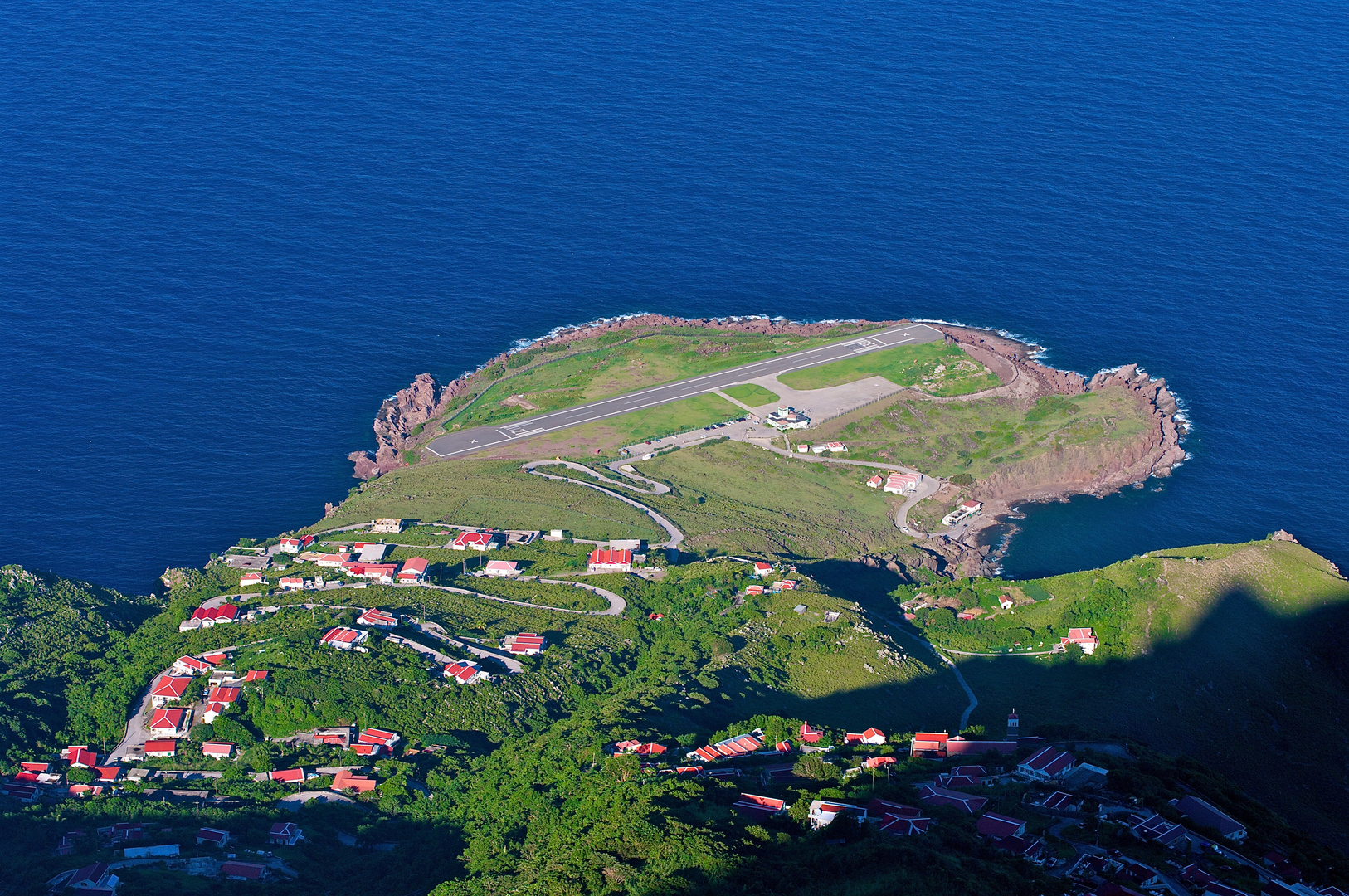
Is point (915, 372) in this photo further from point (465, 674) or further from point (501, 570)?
point (465, 674)

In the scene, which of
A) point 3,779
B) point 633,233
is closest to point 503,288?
point 633,233

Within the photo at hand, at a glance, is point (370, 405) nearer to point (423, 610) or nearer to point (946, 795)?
point (423, 610)

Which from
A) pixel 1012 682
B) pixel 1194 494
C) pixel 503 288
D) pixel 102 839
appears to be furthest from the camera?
pixel 503 288

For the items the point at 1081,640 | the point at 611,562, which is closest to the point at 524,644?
the point at 611,562

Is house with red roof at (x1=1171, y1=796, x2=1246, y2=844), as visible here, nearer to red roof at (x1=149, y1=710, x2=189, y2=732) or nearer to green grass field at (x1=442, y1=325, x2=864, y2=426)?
red roof at (x1=149, y1=710, x2=189, y2=732)

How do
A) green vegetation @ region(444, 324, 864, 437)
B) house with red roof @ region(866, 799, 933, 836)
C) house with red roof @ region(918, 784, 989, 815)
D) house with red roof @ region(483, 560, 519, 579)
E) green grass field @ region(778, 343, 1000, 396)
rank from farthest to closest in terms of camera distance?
green grass field @ region(778, 343, 1000, 396) → green vegetation @ region(444, 324, 864, 437) → house with red roof @ region(483, 560, 519, 579) → house with red roof @ region(918, 784, 989, 815) → house with red roof @ region(866, 799, 933, 836)

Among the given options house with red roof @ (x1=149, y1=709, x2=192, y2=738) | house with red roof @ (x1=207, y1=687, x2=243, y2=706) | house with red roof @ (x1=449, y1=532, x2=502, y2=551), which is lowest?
house with red roof @ (x1=149, y1=709, x2=192, y2=738)

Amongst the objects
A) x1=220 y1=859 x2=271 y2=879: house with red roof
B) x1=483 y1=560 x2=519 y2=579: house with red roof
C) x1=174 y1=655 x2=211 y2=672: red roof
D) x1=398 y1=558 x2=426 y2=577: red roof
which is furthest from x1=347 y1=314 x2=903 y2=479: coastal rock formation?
x1=220 y1=859 x2=271 y2=879: house with red roof
